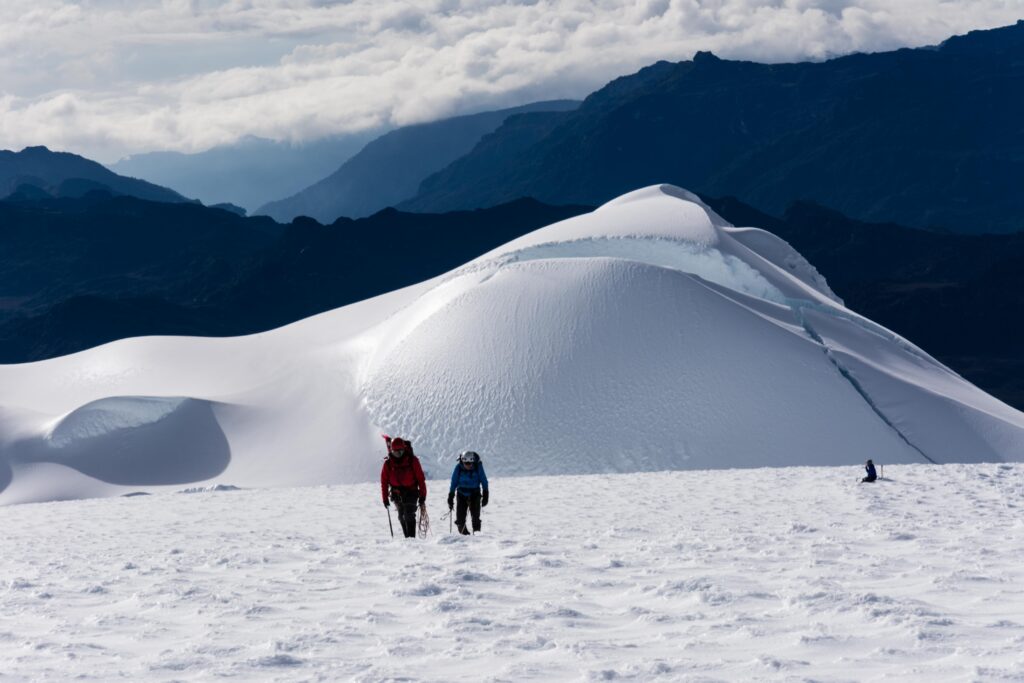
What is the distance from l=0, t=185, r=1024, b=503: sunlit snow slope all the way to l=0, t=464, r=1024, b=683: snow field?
1297 cm

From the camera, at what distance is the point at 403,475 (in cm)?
1680

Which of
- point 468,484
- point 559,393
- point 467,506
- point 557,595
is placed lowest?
point 557,595

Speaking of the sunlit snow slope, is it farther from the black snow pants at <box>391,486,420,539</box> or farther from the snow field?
the black snow pants at <box>391,486,420,539</box>

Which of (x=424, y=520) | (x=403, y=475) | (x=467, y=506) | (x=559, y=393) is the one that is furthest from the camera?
(x=559, y=393)

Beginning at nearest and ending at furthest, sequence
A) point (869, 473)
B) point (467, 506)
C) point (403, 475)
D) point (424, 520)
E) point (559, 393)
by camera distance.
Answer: point (403, 475) < point (467, 506) < point (424, 520) < point (869, 473) < point (559, 393)

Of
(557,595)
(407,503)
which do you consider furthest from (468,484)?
(557,595)

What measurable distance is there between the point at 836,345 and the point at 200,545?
90.5 feet

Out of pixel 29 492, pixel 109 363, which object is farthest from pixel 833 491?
pixel 109 363

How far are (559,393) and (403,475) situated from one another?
63.7 feet

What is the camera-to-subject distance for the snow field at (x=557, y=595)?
9.48 meters

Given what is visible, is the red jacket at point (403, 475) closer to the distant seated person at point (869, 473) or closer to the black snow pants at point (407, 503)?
the black snow pants at point (407, 503)

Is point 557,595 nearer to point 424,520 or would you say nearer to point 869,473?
point 424,520

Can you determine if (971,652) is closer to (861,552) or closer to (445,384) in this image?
(861,552)

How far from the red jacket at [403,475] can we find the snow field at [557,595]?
37.8 inches
